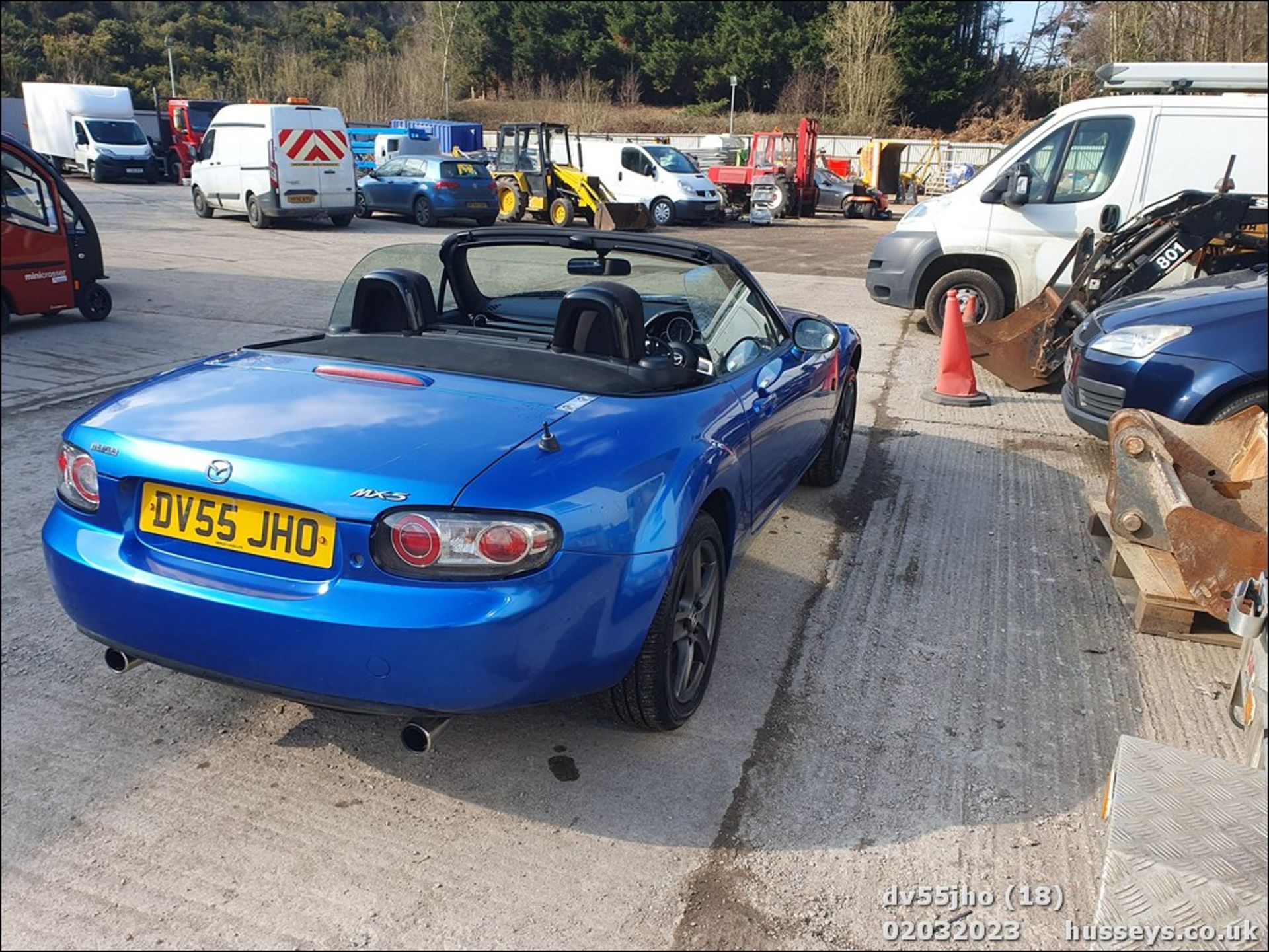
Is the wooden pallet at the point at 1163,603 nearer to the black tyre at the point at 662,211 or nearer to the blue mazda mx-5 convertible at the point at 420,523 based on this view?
the blue mazda mx-5 convertible at the point at 420,523

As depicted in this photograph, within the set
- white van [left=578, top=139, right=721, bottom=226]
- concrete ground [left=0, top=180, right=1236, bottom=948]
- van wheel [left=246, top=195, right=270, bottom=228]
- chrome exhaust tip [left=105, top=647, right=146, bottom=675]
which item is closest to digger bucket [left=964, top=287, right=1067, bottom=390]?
concrete ground [left=0, top=180, right=1236, bottom=948]

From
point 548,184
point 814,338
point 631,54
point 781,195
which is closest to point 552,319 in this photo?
point 814,338

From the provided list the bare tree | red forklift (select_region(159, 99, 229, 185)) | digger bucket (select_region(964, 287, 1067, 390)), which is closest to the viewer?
A: digger bucket (select_region(964, 287, 1067, 390))

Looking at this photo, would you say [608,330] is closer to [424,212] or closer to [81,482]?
[81,482]

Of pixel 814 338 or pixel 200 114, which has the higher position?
pixel 200 114

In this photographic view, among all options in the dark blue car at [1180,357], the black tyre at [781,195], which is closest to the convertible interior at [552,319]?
the dark blue car at [1180,357]

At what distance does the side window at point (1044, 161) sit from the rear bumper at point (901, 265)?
1000 mm

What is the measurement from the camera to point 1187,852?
93.7 inches

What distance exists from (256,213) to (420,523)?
1914 centimetres

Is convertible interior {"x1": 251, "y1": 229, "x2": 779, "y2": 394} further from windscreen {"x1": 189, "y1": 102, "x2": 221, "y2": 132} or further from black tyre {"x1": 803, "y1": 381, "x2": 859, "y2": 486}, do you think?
windscreen {"x1": 189, "y1": 102, "x2": 221, "y2": 132}

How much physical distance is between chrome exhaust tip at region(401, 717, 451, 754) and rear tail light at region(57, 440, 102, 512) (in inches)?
39.2

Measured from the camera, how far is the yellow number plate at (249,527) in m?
2.41

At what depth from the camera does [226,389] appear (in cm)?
291

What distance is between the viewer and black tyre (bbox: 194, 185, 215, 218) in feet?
68.9
